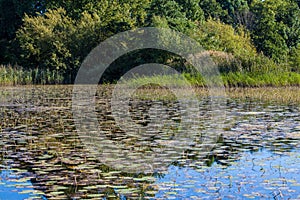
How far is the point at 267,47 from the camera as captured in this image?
3297 centimetres

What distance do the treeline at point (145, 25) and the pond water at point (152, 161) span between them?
11.6 m

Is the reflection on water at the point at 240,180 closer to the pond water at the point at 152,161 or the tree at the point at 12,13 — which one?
the pond water at the point at 152,161

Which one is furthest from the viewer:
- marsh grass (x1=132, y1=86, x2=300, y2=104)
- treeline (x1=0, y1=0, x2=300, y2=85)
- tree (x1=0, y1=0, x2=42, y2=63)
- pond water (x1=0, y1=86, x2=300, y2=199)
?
tree (x1=0, y1=0, x2=42, y2=63)

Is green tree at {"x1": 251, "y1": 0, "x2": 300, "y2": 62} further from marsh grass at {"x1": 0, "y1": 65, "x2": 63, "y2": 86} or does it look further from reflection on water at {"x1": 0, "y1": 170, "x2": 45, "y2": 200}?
reflection on water at {"x1": 0, "y1": 170, "x2": 45, "y2": 200}

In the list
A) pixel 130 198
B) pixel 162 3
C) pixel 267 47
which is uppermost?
pixel 162 3

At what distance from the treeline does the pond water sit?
11638 mm

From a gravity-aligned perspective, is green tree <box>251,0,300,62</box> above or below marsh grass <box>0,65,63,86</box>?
above

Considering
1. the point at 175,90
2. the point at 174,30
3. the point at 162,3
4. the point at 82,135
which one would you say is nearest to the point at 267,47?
the point at 162,3

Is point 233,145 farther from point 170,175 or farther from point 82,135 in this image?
point 82,135

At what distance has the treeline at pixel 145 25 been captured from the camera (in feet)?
80.3

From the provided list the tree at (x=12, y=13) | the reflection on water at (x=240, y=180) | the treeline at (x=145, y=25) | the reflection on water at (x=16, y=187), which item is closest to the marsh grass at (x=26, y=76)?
the treeline at (x=145, y=25)

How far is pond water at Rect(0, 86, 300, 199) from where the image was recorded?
4518 millimetres

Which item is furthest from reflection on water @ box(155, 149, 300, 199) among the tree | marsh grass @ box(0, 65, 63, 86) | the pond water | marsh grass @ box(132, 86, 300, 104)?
the tree

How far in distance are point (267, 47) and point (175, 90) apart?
633 inches
